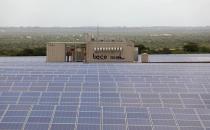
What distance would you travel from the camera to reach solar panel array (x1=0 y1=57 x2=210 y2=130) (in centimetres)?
1852

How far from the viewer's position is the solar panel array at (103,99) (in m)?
18.5

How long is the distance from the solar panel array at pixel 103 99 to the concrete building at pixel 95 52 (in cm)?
1490

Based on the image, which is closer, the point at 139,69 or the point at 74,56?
the point at 139,69

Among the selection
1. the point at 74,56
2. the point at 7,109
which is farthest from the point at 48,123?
the point at 74,56

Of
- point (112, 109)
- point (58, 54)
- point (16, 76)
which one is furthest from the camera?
point (58, 54)

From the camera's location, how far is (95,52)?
43562mm

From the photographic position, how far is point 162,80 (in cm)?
2512

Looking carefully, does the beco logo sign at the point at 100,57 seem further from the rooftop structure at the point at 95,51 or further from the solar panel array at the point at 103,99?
the solar panel array at the point at 103,99

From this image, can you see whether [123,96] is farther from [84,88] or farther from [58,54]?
[58,54]

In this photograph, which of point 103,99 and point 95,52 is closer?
point 103,99

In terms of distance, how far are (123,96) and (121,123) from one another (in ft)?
12.1

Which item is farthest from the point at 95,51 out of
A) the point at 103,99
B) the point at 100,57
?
the point at 103,99

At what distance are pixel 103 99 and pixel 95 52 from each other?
22.3 meters

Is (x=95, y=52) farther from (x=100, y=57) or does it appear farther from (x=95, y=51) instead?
(x=100, y=57)
